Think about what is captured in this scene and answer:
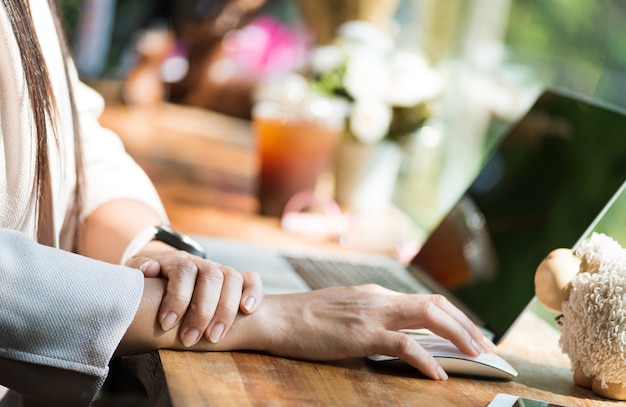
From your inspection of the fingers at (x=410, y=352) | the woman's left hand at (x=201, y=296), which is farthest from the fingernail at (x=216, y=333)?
the fingers at (x=410, y=352)

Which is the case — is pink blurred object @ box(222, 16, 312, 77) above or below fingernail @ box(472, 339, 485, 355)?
below

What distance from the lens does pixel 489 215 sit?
1.19 meters

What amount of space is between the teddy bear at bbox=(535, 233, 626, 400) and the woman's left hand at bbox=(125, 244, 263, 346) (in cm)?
28

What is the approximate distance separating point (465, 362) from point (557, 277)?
126mm

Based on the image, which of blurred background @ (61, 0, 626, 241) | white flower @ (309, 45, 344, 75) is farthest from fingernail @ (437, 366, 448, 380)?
white flower @ (309, 45, 344, 75)

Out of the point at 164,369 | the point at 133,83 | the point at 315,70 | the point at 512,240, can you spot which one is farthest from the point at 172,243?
the point at 133,83

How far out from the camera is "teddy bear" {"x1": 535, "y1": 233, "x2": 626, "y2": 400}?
29.6 inches

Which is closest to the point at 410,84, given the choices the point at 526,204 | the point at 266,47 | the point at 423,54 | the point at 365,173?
the point at 365,173

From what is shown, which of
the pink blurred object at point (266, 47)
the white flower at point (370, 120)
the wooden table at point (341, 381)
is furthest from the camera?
the pink blurred object at point (266, 47)

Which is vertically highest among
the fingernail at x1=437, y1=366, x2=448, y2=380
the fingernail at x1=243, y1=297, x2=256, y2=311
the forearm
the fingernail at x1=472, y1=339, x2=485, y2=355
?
the fingernail at x1=472, y1=339, x2=485, y2=355

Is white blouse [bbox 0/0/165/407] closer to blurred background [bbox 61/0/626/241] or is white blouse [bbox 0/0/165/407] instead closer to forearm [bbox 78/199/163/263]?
forearm [bbox 78/199/163/263]

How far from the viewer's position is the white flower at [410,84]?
1657 mm

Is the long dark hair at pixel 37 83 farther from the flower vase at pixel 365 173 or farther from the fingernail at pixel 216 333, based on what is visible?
the flower vase at pixel 365 173

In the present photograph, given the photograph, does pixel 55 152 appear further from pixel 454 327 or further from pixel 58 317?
pixel 454 327
